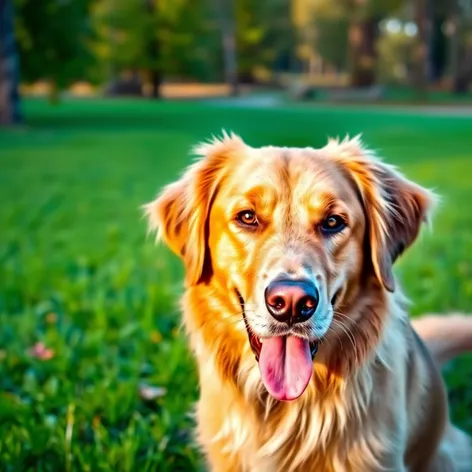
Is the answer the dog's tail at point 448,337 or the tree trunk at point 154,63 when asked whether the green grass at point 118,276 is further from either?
the dog's tail at point 448,337

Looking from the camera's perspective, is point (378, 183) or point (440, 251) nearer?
point (378, 183)

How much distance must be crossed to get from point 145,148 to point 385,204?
282 inches

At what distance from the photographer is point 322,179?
191 centimetres

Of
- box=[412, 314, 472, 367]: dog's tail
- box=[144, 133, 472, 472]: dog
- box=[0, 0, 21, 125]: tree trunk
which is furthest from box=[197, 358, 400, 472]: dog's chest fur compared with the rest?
box=[0, 0, 21, 125]: tree trunk

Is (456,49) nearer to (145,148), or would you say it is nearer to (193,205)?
(145,148)

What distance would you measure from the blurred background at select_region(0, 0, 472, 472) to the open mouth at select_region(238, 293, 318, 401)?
0.70m

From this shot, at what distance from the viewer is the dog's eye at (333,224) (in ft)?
6.22

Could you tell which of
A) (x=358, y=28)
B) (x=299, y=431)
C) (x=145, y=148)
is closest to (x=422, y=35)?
(x=358, y=28)

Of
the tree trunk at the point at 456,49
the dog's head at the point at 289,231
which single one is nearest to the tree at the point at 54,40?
the tree trunk at the point at 456,49

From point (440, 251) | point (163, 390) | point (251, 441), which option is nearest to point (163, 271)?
point (163, 390)

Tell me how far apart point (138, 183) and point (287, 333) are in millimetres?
5392

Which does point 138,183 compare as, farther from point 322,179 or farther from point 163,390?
point 322,179

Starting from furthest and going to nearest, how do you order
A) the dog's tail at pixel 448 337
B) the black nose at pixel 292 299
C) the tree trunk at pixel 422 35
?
the tree trunk at pixel 422 35 < the dog's tail at pixel 448 337 < the black nose at pixel 292 299

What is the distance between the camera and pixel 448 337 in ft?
8.20
